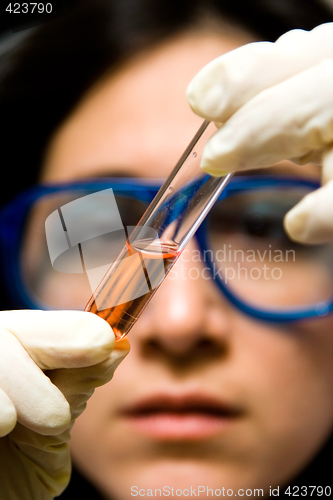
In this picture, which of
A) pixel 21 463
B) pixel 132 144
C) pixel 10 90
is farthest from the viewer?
pixel 10 90

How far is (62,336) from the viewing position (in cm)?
45

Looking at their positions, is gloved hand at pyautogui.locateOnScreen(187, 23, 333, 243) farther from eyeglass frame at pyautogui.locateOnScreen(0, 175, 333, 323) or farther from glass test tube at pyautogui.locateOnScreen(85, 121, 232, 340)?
eyeglass frame at pyautogui.locateOnScreen(0, 175, 333, 323)

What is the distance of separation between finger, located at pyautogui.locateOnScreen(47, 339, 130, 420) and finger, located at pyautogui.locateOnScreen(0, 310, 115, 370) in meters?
0.03

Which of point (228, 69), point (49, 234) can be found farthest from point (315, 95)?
point (49, 234)

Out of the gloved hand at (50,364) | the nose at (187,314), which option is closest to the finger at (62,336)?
the gloved hand at (50,364)

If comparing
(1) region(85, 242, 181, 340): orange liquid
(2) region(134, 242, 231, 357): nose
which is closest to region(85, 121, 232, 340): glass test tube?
(1) region(85, 242, 181, 340): orange liquid

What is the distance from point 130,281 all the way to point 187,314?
1.17 feet

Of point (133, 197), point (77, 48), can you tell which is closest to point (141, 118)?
point (133, 197)

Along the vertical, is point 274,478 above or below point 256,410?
below

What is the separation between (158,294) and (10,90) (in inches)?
25.8

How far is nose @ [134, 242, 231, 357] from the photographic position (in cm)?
77

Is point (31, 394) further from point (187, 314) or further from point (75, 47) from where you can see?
point (75, 47)

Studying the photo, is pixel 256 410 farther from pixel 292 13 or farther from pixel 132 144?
pixel 292 13

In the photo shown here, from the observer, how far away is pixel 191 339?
2.51 ft
